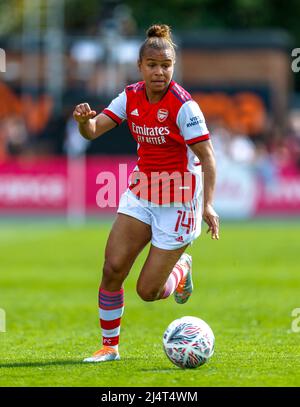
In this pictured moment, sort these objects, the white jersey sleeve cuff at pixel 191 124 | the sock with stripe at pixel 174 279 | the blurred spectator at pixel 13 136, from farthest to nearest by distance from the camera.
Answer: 1. the blurred spectator at pixel 13 136
2. the sock with stripe at pixel 174 279
3. the white jersey sleeve cuff at pixel 191 124

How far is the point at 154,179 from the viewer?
8.91 meters

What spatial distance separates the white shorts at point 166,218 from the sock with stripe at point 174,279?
1.57 ft

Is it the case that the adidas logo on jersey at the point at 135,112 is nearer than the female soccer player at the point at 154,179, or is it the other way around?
the female soccer player at the point at 154,179

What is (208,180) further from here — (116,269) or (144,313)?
(144,313)

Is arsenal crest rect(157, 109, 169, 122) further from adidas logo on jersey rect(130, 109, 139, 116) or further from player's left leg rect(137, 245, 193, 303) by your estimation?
player's left leg rect(137, 245, 193, 303)

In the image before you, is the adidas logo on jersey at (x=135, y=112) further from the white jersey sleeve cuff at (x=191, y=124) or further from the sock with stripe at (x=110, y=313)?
the sock with stripe at (x=110, y=313)

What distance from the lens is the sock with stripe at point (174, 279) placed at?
9172mm

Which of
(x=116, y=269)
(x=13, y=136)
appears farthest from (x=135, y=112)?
(x=13, y=136)

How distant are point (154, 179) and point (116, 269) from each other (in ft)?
2.83

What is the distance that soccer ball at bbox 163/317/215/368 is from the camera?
Answer: 322 inches

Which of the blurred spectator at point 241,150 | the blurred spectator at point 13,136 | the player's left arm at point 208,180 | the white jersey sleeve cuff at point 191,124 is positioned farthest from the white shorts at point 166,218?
the blurred spectator at point 13,136

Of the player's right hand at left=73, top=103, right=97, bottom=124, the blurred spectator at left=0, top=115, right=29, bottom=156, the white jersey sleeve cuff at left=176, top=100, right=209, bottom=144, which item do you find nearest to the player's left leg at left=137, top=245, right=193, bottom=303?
the white jersey sleeve cuff at left=176, top=100, right=209, bottom=144

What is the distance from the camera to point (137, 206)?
8891 millimetres
